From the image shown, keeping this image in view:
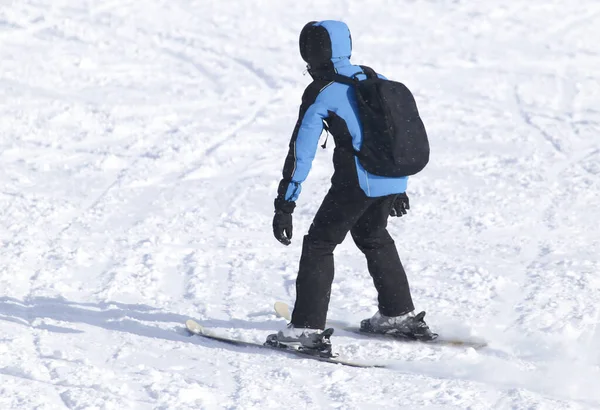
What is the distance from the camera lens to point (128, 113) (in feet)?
32.8

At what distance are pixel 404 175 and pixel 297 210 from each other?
315 cm

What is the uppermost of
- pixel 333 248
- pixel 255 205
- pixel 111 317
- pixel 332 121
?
pixel 332 121

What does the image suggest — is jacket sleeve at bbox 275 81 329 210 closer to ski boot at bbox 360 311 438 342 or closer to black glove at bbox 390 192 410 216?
black glove at bbox 390 192 410 216

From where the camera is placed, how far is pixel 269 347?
15.6 ft

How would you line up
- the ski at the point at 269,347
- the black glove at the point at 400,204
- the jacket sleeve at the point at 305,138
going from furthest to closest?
1. the black glove at the point at 400,204
2. the ski at the point at 269,347
3. the jacket sleeve at the point at 305,138

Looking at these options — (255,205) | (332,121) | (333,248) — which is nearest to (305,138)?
(332,121)

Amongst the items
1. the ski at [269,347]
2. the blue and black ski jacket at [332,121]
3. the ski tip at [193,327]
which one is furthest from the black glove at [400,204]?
the ski tip at [193,327]

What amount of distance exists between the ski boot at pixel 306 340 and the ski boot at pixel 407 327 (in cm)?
37

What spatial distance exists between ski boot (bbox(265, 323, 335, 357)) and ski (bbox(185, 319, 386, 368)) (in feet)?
0.04

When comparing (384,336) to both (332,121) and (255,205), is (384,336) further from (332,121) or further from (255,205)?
→ (255,205)

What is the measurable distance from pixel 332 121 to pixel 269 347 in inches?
48.9

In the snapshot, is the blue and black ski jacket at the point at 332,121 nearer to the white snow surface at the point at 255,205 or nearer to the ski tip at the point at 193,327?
the white snow surface at the point at 255,205

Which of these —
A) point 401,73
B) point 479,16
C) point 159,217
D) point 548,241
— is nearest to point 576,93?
point 401,73

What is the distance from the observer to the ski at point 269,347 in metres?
4.52
